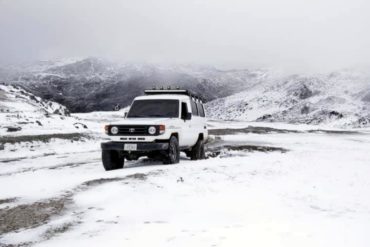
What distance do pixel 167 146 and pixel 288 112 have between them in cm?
11580

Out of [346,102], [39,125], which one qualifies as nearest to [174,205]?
[39,125]

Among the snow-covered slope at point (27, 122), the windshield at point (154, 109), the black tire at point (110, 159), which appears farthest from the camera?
the snow-covered slope at point (27, 122)

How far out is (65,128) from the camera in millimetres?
35656

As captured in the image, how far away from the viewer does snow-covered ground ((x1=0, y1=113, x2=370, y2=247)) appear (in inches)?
276

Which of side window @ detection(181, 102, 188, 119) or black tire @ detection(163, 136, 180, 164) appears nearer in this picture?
black tire @ detection(163, 136, 180, 164)

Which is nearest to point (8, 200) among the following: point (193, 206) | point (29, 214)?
point (29, 214)

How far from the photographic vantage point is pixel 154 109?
51.7ft

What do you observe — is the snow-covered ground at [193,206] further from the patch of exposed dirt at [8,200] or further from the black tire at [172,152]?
the black tire at [172,152]

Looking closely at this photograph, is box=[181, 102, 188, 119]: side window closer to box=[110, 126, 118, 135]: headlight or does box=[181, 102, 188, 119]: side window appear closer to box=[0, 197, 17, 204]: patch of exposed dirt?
box=[110, 126, 118, 135]: headlight

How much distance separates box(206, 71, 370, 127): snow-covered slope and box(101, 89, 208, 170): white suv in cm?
8045

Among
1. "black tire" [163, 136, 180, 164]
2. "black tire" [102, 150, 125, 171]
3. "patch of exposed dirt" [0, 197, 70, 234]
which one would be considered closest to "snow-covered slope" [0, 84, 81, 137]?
"black tire" [102, 150, 125, 171]

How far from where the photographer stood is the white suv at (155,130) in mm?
14078

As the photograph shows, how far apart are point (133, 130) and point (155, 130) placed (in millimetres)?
662

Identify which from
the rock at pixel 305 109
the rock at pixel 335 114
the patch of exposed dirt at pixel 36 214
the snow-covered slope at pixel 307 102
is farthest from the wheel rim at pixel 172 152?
the rock at pixel 305 109
